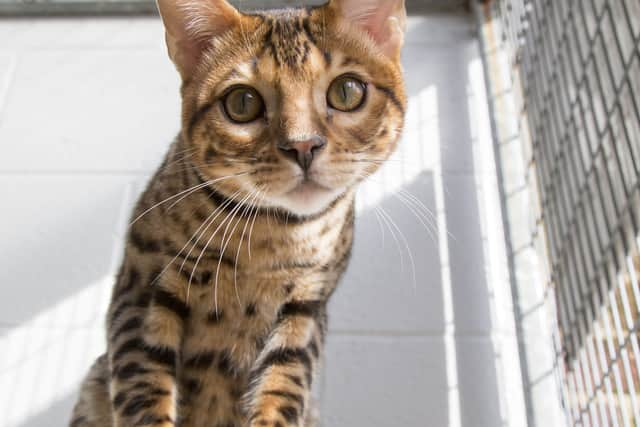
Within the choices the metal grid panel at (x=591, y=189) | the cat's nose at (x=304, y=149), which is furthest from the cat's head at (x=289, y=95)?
the metal grid panel at (x=591, y=189)

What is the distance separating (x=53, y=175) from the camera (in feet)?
6.31

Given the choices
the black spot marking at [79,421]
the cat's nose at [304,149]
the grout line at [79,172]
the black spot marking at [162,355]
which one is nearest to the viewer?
the cat's nose at [304,149]

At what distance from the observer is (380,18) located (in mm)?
1232

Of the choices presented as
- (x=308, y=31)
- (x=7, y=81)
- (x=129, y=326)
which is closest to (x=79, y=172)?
(x=7, y=81)

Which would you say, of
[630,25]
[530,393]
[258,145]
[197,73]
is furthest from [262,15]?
[530,393]

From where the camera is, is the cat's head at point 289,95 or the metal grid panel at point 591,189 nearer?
the cat's head at point 289,95

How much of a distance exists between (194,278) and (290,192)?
0.70ft

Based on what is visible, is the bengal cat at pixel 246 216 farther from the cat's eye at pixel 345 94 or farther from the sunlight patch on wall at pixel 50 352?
the sunlight patch on wall at pixel 50 352

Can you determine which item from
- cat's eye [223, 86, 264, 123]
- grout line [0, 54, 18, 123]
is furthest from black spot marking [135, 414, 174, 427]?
grout line [0, 54, 18, 123]

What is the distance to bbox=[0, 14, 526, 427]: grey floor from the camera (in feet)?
5.16

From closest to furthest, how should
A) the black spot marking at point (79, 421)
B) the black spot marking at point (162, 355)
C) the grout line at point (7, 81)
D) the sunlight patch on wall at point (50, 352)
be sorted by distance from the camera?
the black spot marking at point (162, 355) < the black spot marking at point (79, 421) < the sunlight patch on wall at point (50, 352) < the grout line at point (7, 81)

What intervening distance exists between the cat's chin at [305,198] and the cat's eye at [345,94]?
0.13 m

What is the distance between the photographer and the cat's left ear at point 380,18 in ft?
3.99

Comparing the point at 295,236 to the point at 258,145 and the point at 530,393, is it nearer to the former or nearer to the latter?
the point at 258,145
